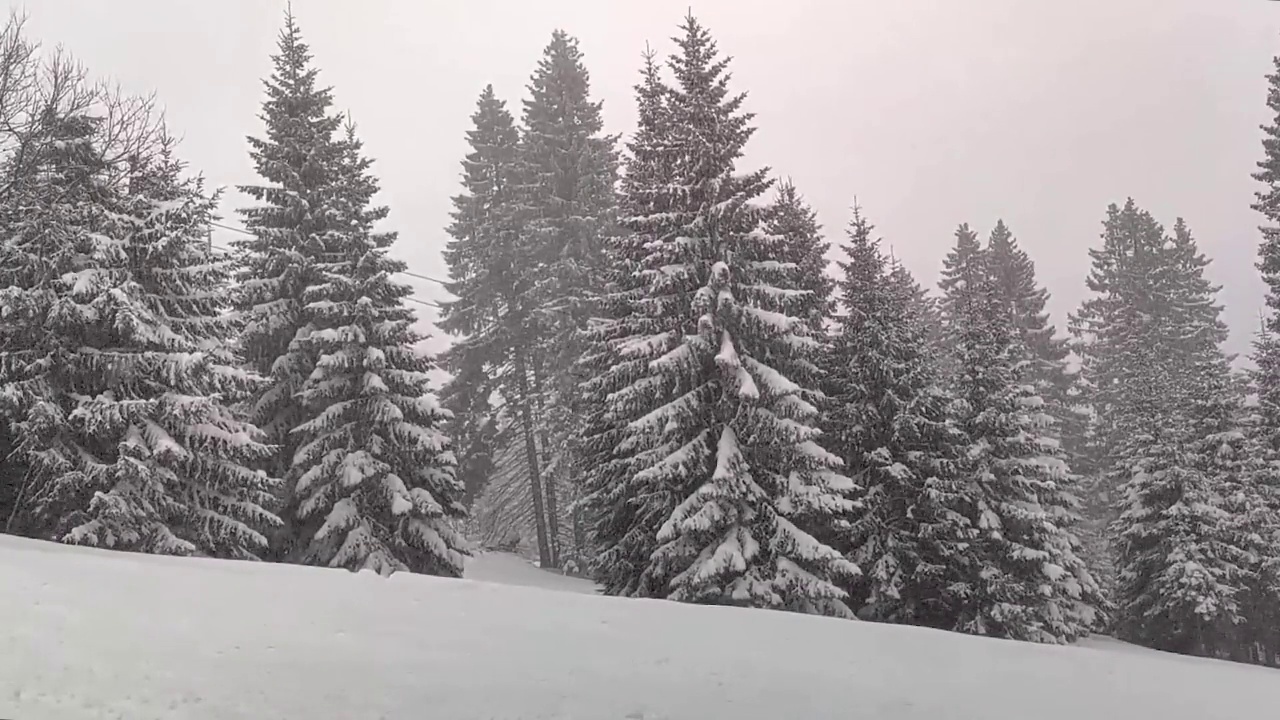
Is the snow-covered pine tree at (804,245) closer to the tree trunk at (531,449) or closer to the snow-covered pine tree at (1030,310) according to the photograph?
the tree trunk at (531,449)

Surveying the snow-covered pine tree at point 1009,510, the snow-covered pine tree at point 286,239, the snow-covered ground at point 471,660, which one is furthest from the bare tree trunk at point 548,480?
the snow-covered ground at point 471,660

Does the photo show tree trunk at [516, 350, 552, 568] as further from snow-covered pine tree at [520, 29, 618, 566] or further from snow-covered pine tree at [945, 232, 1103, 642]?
snow-covered pine tree at [945, 232, 1103, 642]

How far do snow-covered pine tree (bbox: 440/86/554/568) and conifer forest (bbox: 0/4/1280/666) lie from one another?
335 cm

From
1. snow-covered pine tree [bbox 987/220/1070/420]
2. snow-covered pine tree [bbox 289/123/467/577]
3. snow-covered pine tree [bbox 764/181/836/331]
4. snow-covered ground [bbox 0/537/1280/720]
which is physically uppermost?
snow-covered pine tree [bbox 987/220/1070/420]

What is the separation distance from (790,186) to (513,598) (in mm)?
16902

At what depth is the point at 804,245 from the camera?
2355 centimetres

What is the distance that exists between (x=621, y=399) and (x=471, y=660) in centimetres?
927

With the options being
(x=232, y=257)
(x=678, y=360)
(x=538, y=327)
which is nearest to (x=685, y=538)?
(x=678, y=360)

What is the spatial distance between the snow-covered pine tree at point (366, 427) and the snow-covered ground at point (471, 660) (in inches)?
188

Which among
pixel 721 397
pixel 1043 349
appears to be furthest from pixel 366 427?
pixel 1043 349

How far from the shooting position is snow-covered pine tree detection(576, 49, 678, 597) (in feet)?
60.4

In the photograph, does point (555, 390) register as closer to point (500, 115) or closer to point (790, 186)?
point (790, 186)

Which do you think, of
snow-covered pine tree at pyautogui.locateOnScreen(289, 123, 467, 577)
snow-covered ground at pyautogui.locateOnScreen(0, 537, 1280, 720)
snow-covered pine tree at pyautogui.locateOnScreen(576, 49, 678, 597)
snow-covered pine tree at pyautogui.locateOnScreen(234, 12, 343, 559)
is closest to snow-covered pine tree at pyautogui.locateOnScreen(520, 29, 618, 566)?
snow-covered pine tree at pyautogui.locateOnScreen(576, 49, 678, 597)

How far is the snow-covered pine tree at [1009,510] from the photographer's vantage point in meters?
20.7
